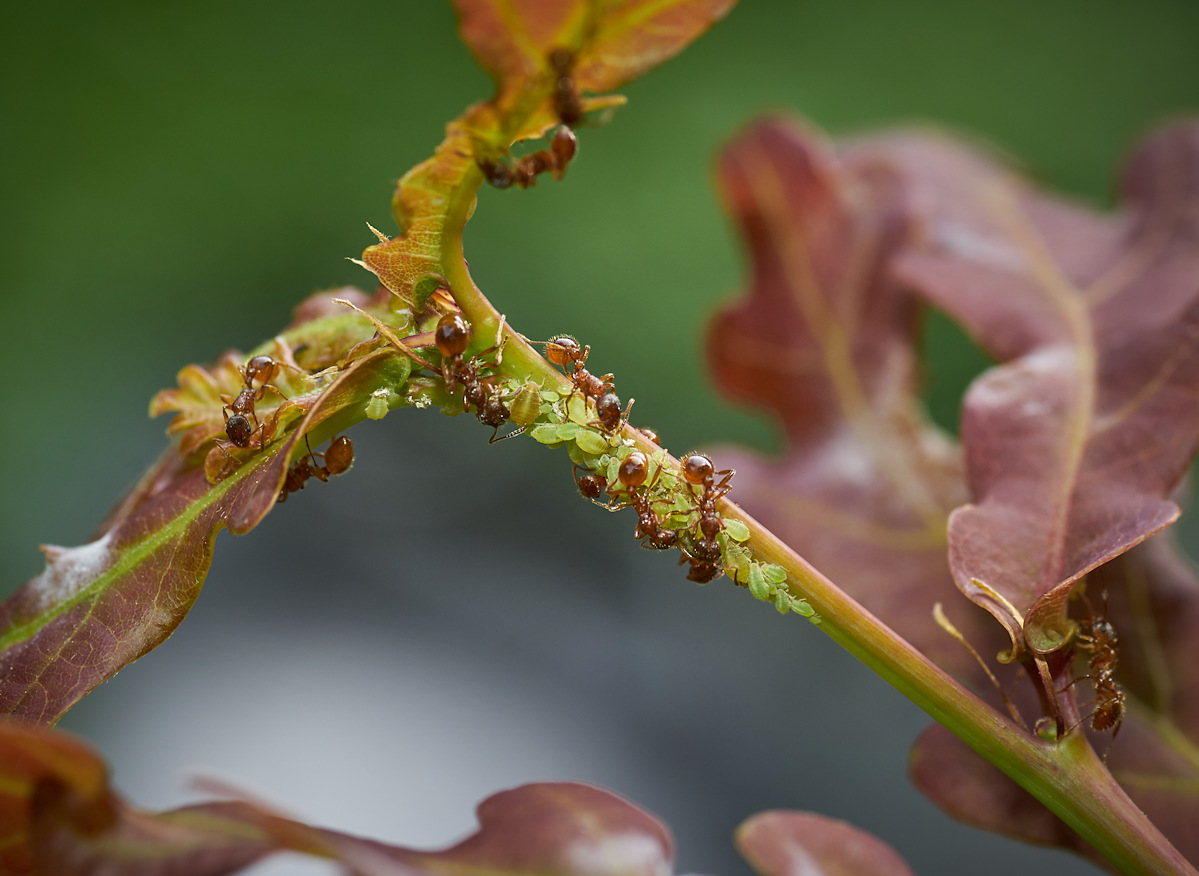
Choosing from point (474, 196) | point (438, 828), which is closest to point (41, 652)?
point (474, 196)

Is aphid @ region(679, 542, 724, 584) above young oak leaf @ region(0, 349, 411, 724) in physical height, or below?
above

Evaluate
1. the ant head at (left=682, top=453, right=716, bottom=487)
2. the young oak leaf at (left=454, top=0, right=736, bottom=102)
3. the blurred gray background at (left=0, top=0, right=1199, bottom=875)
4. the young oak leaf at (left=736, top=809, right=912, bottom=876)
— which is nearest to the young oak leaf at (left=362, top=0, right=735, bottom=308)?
the young oak leaf at (left=454, top=0, right=736, bottom=102)

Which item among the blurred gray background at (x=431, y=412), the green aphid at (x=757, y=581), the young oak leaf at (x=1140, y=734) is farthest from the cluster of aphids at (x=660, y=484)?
the blurred gray background at (x=431, y=412)

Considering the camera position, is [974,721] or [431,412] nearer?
[974,721]

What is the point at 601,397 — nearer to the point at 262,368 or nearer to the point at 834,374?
the point at 262,368

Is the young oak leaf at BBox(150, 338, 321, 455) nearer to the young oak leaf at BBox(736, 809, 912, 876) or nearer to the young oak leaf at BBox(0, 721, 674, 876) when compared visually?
the young oak leaf at BBox(0, 721, 674, 876)

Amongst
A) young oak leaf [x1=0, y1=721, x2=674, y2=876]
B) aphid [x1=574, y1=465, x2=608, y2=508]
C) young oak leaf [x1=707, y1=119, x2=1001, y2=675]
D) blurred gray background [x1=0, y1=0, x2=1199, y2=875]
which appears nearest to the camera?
young oak leaf [x1=0, y1=721, x2=674, y2=876]

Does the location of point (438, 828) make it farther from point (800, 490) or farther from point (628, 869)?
point (628, 869)

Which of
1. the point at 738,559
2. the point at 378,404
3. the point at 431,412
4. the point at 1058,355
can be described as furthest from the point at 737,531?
the point at 431,412
